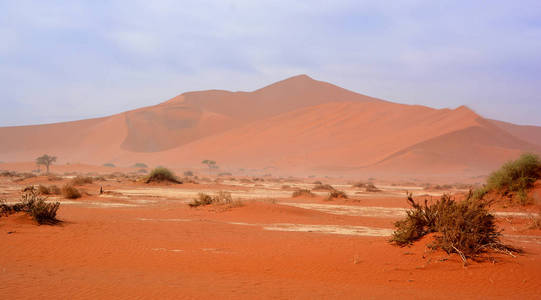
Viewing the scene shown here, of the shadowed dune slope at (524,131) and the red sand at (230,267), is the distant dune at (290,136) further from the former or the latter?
the red sand at (230,267)

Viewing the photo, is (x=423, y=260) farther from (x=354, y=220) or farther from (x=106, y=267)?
(x=354, y=220)

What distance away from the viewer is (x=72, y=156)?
346 feet

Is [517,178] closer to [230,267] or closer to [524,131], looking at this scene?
[230,267]

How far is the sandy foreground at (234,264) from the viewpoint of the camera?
705 centimetres

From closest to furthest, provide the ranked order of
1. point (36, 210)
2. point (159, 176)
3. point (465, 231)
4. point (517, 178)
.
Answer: point (465, 231)
point (36, 210)
point (517, 178)
point (159, 176)

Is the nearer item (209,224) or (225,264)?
(225,264)

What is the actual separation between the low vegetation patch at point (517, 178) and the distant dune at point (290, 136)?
151 feet

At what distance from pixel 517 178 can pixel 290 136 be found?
245ft

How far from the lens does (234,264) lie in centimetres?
906

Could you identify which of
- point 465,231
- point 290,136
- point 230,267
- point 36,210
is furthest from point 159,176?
point 290,136

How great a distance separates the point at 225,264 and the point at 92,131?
119m

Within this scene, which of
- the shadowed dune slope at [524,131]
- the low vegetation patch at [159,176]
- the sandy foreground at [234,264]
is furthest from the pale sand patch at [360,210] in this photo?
the shadowed dune slope at [524,131]

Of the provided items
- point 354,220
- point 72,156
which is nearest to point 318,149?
point 72,156

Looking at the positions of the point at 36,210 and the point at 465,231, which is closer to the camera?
the point at 465,231
